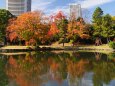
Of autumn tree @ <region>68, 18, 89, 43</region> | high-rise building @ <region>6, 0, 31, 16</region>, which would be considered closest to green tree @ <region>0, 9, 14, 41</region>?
autumn tree @ <region>68, 18, 89, 43</region>

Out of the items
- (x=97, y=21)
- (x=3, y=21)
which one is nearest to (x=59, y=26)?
(x=97, y=21)

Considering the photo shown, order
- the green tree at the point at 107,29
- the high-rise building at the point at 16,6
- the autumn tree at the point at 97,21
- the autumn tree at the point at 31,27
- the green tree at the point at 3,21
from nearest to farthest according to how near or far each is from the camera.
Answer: the autumn tree at the point at 31,27, the green tree at the point at 107,29, the green tree at the point at 3,21, the autumn tree at the point at 97,21, the high-rise building at the point at 16,6

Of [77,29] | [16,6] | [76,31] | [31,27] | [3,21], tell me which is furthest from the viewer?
[16,6]

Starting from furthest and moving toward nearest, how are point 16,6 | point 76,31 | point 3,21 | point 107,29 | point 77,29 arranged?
1. point 16,6
2. point 3,21
3. point 77,29
4. point 76,31
5. point 107,29

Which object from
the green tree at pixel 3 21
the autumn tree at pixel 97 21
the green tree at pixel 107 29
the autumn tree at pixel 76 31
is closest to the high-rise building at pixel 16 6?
the green tree at pixel 3 21

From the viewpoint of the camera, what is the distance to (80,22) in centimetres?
5591

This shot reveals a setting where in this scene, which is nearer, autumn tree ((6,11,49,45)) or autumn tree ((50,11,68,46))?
autumn tree ((6,11,49,45))

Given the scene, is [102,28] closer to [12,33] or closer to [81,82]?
[12,33]

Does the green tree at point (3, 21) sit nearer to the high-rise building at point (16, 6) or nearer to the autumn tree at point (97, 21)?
the autumn tree at point (97, 21)

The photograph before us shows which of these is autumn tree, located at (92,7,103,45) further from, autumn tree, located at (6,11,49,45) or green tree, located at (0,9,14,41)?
green tree, located at (0,9,14,41)

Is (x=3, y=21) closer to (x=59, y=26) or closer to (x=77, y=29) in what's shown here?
(x=59, y=26)

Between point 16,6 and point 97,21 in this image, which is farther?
point 16,6

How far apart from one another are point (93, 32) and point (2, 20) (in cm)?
1753

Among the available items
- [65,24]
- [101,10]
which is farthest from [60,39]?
[101,10]
